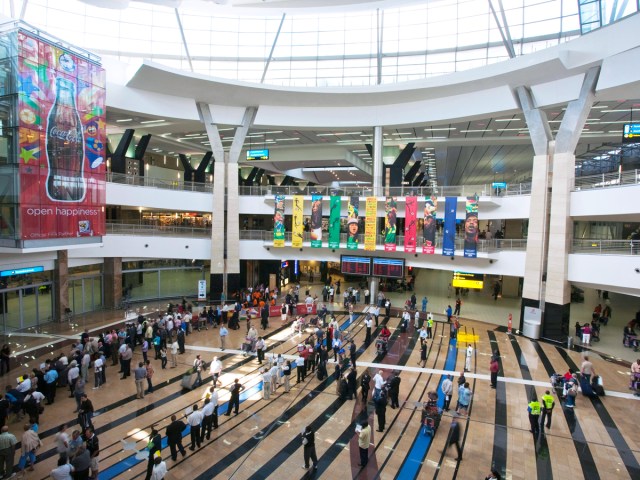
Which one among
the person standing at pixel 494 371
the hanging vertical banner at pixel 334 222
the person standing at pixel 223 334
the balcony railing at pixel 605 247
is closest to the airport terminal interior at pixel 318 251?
the person standing at pixel 494 371

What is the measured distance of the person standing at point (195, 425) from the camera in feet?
31.1

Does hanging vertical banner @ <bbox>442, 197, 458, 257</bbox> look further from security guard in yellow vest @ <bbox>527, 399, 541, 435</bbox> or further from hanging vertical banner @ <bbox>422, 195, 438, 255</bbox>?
security guard in yellow vest @ <bbox>527, 399, 541, 435</bbox>

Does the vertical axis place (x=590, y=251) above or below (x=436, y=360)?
above

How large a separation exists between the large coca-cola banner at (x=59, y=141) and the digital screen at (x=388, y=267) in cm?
1499

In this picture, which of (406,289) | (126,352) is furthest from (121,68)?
(406,289)

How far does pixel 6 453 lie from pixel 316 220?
61.5 feet

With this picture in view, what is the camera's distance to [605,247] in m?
18.2

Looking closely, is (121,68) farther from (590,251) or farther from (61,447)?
(590,251)

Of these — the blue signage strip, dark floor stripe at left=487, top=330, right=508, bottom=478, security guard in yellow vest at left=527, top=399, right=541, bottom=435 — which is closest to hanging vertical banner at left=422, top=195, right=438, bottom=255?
dark floor stripe at left=487, top=330, right=508, bottom=478

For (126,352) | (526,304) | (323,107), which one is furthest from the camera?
(323,107)

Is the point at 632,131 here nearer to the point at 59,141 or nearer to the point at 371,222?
the point at 371,222

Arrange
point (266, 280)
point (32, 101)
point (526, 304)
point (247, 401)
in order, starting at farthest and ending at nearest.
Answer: point (266, 280) < point (526, 304) < point (32, 101) < point (247, 401)

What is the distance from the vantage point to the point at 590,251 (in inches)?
725

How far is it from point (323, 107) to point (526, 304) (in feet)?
52.4
